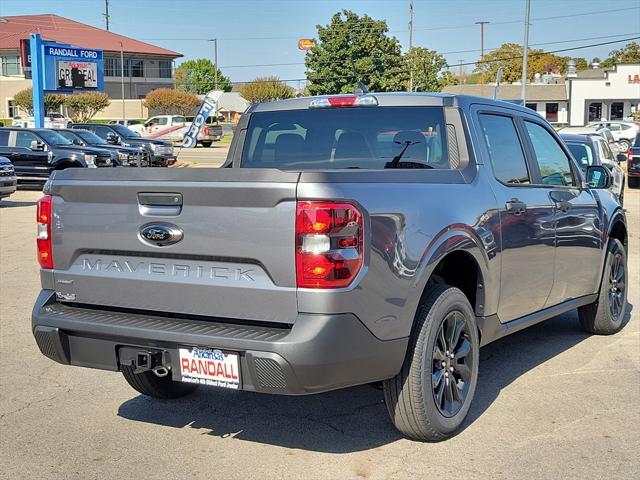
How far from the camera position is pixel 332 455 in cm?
447

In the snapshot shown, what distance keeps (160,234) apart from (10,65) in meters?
85.0

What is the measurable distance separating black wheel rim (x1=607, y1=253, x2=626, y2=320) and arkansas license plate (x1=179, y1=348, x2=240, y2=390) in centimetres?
420

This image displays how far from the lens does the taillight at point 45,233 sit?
4523 millimetres

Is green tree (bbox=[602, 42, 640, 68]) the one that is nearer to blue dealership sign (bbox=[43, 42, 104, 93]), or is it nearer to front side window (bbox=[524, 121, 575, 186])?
blue dealership sign (bbox=[43, 42, 104, 93])

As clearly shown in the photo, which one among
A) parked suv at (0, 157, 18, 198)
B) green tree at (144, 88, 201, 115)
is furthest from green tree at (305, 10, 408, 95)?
parked suv at (0, 157, 18, 198)

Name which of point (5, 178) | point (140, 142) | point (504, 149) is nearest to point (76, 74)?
point (140, 142)

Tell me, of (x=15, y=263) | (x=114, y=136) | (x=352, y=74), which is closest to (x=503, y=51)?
(x=352, y=74)

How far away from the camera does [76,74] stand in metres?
38.2

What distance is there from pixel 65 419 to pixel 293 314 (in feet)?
6.72

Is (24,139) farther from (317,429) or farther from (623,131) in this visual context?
(623,131)

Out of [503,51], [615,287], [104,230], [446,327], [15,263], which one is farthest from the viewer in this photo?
[503,51]

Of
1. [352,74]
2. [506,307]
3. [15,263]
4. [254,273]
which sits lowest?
[15,263]

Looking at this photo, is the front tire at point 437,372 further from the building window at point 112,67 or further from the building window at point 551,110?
the building window at point 112,67

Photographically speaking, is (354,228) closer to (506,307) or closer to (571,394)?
(506,307)
